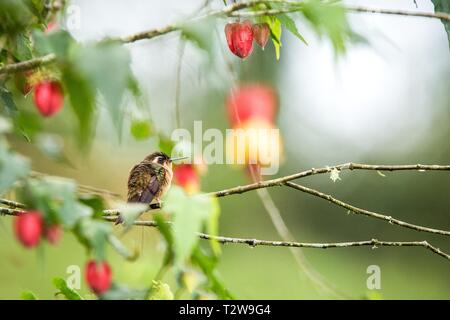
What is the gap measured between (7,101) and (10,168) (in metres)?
0.34

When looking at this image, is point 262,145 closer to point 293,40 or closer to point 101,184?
point 101,184

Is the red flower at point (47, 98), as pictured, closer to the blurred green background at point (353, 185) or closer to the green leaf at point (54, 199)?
the green leaf at point (54, 199)

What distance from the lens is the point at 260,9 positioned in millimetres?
773

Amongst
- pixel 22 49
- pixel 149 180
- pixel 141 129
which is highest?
pixel 149 180

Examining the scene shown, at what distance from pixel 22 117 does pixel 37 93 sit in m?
0.24

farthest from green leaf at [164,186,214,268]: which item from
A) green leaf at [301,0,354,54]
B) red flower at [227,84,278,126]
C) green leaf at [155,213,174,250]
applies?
red flower at [227,84,278,126]

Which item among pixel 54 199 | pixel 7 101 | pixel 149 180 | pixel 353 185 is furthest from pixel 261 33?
pixel 353 185

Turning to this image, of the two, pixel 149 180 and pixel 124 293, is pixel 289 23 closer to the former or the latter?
pixel 124 293

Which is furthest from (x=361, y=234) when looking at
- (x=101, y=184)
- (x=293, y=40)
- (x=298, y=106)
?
(x=101, y=184)

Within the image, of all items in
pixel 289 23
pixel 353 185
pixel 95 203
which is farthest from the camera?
pixel 353 185

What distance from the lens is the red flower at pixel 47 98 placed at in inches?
32.9

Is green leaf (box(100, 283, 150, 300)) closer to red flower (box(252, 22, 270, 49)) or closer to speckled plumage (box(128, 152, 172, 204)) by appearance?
red flower (box(252, 22, 270, 49))

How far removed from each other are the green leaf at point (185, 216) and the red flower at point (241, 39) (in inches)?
15.0

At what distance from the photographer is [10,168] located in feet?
1.74
